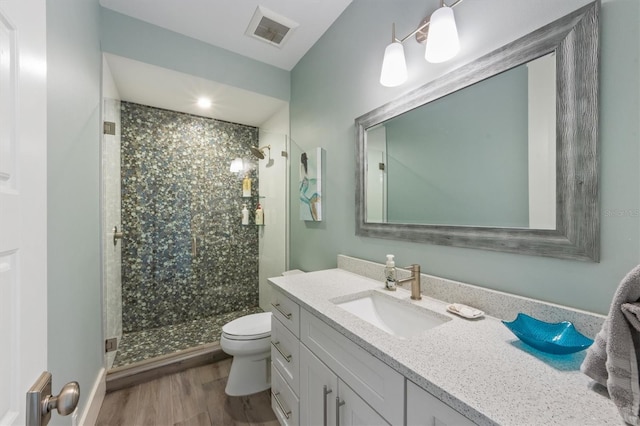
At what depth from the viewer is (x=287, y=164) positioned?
2.55 m

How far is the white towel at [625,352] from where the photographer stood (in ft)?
1.58

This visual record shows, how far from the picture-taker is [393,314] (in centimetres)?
122

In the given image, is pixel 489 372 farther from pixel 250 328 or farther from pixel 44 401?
pixel 250 328

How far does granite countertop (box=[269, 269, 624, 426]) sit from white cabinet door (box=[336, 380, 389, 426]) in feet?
0.63

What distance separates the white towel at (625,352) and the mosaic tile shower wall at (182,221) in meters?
2.72

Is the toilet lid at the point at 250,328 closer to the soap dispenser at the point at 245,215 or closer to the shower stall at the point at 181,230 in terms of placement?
the shower stall at the point at 181,230

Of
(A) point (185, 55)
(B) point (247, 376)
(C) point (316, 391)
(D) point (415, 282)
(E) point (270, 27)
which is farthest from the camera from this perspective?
(A) point (185, 55)

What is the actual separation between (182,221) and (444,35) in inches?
107

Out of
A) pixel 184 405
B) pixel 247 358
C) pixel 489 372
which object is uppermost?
pixel 489 372

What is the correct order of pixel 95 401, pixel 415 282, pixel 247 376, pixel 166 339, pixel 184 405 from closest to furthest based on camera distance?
1. pixel 415 282
2. pixel 95 401
3. pixel 184 405
4. pixel 247 376
5. pixel 166 339

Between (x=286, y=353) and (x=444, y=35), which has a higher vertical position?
(x=444, y=35)

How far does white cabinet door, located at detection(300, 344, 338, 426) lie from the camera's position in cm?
97

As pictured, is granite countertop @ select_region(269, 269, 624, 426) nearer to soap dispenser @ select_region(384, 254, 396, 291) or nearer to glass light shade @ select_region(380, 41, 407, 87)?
soap dispenser @ select_region(384, 254, 396, 291)

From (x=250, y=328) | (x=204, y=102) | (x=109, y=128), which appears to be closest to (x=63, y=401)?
(x=250, y=328)
